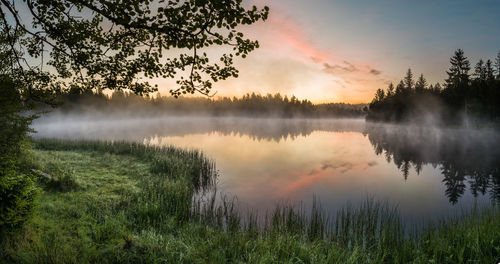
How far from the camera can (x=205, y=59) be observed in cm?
565

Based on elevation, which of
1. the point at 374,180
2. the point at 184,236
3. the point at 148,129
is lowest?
the point at 374,180

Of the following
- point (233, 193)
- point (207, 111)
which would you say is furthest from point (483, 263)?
point (207, 111)

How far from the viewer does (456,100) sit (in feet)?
177

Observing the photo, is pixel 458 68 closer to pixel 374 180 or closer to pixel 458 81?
pixel 458 81

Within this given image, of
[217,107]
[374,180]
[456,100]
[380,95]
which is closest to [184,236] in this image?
[374,180]

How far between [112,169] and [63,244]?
34.1 feet

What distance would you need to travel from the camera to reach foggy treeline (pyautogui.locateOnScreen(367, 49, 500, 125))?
47.3 meters

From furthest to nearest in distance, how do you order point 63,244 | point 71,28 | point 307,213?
point 307,213 → point 71,28 → point 63,244

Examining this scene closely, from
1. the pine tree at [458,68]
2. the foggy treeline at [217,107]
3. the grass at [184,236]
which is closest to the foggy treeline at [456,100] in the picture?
the pine tree at [458,68]

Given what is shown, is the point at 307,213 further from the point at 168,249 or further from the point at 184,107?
the point at 184,107

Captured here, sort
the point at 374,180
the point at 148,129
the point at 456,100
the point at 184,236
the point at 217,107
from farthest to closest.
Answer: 1. the point at 217,107
2. the point at 148,129
3. the point at 456,100
4. the point at 374,180
5. the point at 184,236

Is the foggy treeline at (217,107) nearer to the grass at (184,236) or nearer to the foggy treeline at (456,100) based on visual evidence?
the foggy treeline at (456,100)

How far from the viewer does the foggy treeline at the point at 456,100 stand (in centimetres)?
4728

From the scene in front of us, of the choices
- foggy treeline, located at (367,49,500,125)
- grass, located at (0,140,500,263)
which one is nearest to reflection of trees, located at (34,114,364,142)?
foggy treeline, located at (367,49,500,125)
